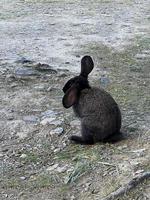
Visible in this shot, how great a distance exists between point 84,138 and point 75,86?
1.63 feet

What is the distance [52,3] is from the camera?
523 inches

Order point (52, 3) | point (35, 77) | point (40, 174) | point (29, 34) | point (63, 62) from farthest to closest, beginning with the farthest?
point (52, 3) < point (29, 34) < point (63, 62) < point (35, 77) < point (40, 174)

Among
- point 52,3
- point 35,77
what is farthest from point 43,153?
point 52,3

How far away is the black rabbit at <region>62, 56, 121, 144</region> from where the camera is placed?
574 cm

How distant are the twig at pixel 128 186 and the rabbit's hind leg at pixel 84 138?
122 centimetres

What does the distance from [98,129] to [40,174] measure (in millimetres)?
755

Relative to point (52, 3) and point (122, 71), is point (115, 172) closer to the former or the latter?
point (122, 71)

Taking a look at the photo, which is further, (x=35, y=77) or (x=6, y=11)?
(x=6, y=11)

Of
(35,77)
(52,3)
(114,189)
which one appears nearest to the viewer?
(114,189)

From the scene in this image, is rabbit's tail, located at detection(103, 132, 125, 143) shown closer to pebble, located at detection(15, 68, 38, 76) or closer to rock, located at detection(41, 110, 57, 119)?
rock, located at detection(41, 110, 57, 119)

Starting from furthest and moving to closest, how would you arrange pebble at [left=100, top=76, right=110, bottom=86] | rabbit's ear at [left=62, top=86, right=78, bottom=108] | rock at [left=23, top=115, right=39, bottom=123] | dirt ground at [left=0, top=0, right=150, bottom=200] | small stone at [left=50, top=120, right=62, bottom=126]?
pebble at [left=100, top=76, right=110, bottom=86]
rock at [left=23, top=115, right=39, bottom=123]
small stone at [left=50, top=120, right=62, bottom=126]
rabbit's ear at [left=62, top=86, right=78, bottom=108]
dirt ground at [left=0, top=0, right=150, bottom=200]

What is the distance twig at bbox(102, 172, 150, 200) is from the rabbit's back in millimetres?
1179

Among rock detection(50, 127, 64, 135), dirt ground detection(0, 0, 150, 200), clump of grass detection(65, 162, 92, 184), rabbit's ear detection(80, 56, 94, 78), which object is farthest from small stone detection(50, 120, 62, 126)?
clump of grass detection(65, 162, 92, 184)

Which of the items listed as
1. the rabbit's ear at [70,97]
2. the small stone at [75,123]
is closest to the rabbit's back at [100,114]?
the rabbit's ear at [70,97]
